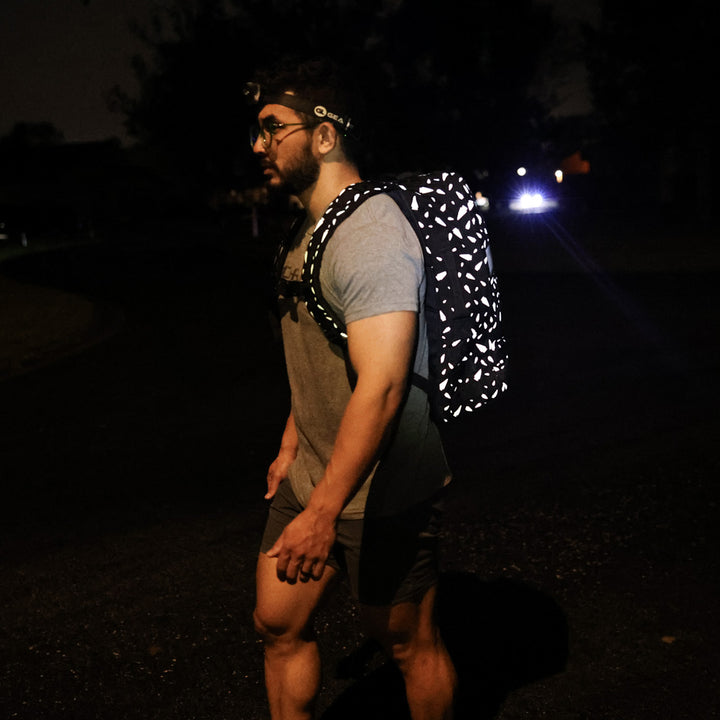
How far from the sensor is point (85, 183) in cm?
7919

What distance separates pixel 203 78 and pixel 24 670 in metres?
Result: 34.8

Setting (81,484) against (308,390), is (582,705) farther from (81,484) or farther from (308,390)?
(81,484)

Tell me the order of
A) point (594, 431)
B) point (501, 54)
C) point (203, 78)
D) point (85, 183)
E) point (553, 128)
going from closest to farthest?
1. point (594, 431)
2. point (203, 78)
3. point (501, 54)
4. point (553, 128)
5. point (85, 183)

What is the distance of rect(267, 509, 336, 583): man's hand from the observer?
226 centimetres

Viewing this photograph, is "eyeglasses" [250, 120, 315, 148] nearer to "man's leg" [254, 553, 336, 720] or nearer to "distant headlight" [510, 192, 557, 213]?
"man's leg" [254, 553, 336, 720]

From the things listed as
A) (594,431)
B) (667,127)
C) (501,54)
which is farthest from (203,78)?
(594,431)

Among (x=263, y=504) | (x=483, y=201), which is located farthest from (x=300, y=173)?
(x=483, y=201)

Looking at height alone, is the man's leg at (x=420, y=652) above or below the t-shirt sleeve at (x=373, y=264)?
below

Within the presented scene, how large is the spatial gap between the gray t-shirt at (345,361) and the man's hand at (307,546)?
133mm

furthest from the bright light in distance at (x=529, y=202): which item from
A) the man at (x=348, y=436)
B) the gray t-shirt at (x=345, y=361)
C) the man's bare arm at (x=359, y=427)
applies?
the man's bare arm at (x=359, y=427)

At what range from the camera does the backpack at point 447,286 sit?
2322mm

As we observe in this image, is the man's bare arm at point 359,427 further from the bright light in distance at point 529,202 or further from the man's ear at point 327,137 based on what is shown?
Result: the bright light in distance at point 529,202

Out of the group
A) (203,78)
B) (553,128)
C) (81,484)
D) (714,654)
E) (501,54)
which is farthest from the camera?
(553,128)

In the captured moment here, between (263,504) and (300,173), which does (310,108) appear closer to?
(300,173)
